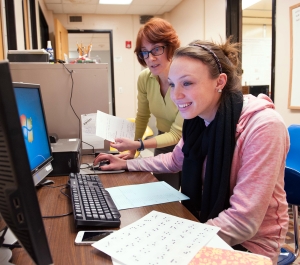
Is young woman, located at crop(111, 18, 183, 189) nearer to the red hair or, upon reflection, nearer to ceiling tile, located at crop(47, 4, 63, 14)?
the red hair

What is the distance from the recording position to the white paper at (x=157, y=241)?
59 cm

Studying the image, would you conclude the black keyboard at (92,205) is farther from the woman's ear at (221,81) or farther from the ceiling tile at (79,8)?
the ceiling tile at (79,8)

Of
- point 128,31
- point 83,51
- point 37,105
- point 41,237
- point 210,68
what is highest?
point 128,31

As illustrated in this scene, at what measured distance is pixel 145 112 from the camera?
1904 mm

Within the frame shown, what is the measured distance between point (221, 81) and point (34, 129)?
2.22ft

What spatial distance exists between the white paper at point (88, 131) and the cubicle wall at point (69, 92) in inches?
0.9

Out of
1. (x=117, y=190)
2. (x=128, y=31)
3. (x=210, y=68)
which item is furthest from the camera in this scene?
(x=128, y=31)

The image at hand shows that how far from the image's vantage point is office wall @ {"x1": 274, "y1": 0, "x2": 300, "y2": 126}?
2.52 m

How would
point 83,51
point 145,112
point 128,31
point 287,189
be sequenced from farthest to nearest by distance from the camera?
point 128,31, point 83,51, point 145,112, point 287,189

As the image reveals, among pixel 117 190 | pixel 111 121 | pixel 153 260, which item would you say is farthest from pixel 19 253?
pixel 111 121

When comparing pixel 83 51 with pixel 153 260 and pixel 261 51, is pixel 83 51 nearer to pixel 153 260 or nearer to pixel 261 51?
pixel 153 260

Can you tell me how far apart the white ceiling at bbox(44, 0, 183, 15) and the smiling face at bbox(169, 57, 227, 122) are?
419 cm

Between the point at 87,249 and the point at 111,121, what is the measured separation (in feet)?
2.84

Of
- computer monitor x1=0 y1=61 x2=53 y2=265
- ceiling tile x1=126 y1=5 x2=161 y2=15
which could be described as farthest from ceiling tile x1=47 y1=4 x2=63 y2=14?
computer monitor x1=0 y1=61 x2=53 y2=265
